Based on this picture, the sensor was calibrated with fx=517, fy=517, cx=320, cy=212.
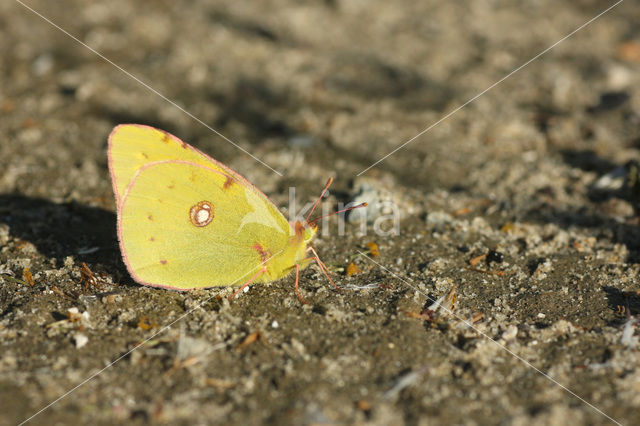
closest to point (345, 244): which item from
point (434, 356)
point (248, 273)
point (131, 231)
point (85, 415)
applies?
point (248, 273)

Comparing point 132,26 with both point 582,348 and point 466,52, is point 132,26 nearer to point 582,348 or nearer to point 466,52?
point 466,52

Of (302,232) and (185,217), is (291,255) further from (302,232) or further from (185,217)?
(185,217)

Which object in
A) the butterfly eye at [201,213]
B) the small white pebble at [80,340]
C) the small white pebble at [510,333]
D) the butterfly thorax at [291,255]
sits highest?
the butterfly eye at [201,213]

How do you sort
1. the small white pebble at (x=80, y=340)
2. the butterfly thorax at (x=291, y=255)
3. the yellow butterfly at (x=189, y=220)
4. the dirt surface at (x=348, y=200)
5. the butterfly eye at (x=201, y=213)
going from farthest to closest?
the butterfly thorax at (x=291, y=255) → the butterfly eye at (x=201, y=213) → the yellow butterfly at (x=189, y=220) → the small white pebble at (x=80, y=340) → the dirt surface at (x=348, y=200)

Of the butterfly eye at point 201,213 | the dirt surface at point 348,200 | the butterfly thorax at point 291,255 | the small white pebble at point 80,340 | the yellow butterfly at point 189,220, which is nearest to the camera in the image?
the dirt surface at point 348,200

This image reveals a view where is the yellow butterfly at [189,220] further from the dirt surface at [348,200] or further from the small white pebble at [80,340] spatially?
the small white pebble at [80,340]

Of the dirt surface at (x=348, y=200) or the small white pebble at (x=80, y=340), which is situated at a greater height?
the dirt surface at (x=348, y=200)

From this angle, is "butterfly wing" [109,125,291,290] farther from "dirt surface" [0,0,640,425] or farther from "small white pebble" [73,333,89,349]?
"small white pebble" [73,333,89,349]

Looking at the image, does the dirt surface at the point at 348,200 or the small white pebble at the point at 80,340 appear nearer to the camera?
the dirt surface at the point at 348,200

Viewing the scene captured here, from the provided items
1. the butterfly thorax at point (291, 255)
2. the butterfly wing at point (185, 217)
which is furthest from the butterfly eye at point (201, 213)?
the butterfly thorax at point (291, 255)

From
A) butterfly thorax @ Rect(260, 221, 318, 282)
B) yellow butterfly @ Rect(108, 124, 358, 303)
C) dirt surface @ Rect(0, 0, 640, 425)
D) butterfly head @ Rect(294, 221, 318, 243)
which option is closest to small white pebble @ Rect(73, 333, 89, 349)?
dirt surface @ Rect(0, 0, 640, 425)
